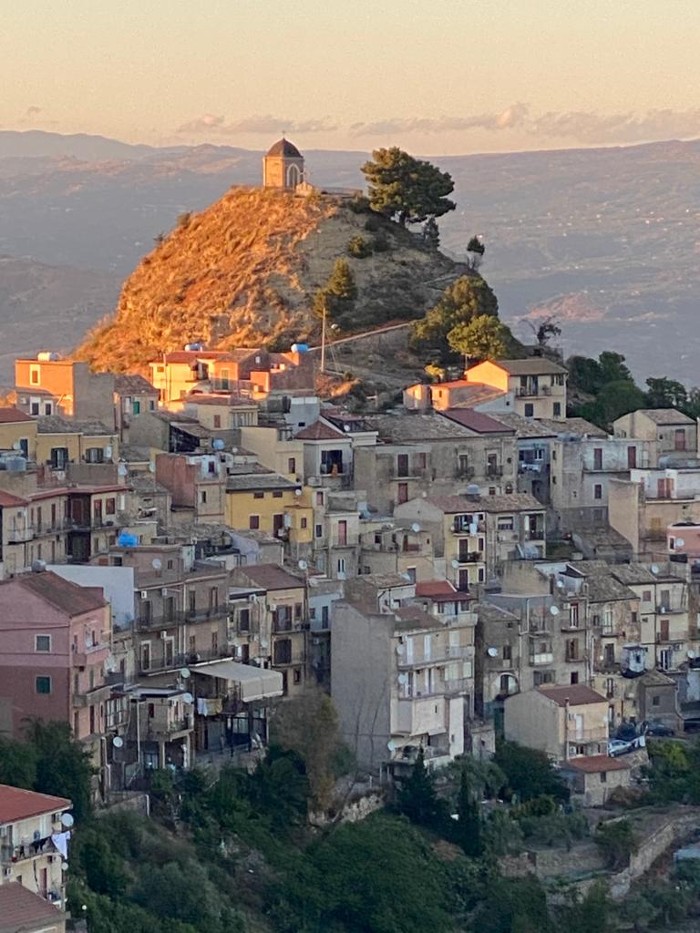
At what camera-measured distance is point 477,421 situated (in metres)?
69.6

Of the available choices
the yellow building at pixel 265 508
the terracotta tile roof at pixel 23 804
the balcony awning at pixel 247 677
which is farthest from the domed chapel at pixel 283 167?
the terracotta tile roof at pixel 23 804

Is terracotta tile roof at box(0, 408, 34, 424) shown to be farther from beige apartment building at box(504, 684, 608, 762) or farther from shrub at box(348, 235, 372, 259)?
shrub at box(348, 235, 372, 259)

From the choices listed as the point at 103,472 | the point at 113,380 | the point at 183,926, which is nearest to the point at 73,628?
the point at 183,926

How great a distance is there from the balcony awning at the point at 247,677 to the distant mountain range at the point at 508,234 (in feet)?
224

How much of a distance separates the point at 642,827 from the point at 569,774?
1.70 metres

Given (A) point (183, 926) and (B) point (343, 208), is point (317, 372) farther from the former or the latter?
(A) point (183, 926)

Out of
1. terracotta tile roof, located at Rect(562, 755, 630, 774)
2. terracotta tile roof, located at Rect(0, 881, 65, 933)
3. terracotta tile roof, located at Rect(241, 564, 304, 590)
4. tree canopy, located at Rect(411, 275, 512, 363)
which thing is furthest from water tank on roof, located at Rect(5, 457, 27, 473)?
tree canopy, located at Rect(411, 275, 512, 363)

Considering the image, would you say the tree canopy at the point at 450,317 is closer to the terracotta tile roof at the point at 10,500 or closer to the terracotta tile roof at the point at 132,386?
the terracotta tile roof at the point at 132,386

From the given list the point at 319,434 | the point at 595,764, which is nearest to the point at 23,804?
the point at 595,764

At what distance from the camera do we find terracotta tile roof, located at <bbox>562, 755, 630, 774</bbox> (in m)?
56.8

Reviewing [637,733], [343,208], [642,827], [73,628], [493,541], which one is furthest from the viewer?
[343,208]

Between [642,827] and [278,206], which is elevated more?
[278,206]

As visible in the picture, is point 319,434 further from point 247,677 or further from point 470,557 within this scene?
point 247,677

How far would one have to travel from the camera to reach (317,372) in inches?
3046
